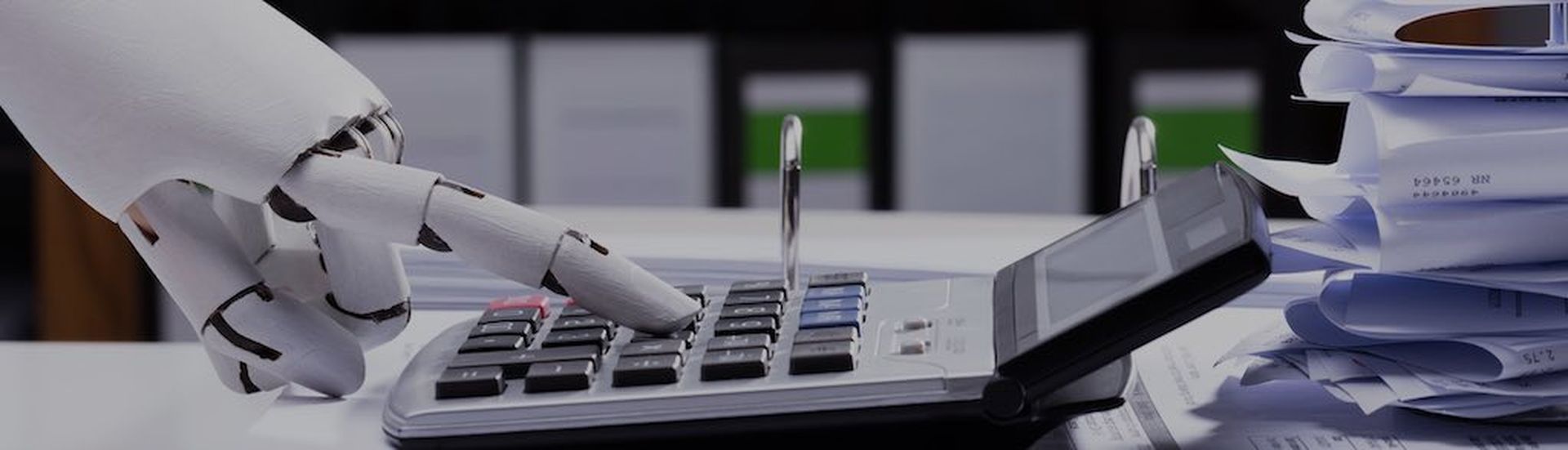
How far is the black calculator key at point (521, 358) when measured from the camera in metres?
0.43

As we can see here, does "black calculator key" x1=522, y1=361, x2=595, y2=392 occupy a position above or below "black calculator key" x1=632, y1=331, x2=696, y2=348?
above

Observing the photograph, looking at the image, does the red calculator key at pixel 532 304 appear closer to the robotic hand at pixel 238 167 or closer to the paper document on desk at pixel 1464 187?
the robotic hand at pixel 238 167

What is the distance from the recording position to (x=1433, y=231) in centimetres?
44

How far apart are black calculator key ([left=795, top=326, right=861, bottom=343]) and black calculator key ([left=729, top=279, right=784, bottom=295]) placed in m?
0.07

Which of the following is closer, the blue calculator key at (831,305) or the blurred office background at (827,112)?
the blue calculator key at (831,305)

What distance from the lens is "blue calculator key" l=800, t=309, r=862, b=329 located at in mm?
460

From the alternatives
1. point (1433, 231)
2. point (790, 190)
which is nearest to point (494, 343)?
point (790, 190)

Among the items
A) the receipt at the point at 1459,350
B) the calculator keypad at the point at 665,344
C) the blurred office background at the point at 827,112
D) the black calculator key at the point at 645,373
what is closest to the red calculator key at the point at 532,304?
the calculator keypad at the point at 665,344

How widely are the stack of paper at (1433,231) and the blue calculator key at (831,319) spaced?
106 millimetres

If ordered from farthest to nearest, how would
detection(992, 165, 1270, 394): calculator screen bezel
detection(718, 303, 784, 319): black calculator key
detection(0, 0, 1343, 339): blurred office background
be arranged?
detection(0, 0, 1343, 339): blurred office background, detection(718, 303, 784, 319): black calculator key, detection(992, 165, 1270, 394): calculator screen bezel

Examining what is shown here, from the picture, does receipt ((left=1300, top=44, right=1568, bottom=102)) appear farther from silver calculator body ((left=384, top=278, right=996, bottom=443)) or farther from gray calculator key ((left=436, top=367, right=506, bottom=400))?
gray calculator key ((left=436, top=367, right=506, bottom=400))

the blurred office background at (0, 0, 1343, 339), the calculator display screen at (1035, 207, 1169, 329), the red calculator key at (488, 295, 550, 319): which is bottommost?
the blurred office background at (0, 0, 1343, 339)

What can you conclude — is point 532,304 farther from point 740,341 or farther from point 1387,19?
point 1387,19

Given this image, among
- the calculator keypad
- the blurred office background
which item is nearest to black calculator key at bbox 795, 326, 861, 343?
the calculator keypad
